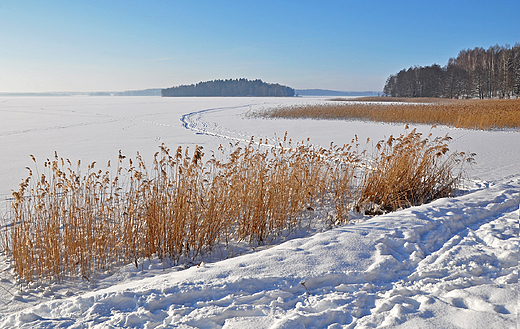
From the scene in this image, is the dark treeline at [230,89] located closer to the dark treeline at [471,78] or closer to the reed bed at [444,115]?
the dark treeline at [471,78]

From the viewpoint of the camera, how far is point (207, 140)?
1278 centimetres

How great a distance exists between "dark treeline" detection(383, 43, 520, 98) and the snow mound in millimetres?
60773

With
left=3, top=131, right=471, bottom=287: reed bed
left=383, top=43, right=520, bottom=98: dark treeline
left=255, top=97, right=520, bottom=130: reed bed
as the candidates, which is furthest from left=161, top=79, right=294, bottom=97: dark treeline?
left=3, top=131, right=471, bottom=287: reed bed

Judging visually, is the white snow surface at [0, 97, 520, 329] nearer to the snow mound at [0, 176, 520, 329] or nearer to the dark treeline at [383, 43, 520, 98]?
the snow mound at [0, 176, 520, 329]

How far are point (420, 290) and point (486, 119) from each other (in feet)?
56.0

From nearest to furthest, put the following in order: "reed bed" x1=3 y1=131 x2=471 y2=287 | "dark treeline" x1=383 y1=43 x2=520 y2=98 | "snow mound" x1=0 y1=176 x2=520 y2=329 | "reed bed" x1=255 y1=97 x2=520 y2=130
→ "snow mound" x1=0 y1=176 x2=520 y2=329
"reed bed" x1=3 y1=131 x2=471 y2=287
"reed bed" x1=255 y1=97 x2=520 y2=130
"dark treeline" x1=383 y1=43 x2=520 y2=98

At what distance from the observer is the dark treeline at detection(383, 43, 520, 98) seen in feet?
176

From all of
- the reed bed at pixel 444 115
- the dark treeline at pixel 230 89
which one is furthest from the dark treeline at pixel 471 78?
the dark treeline at pixel 230 89

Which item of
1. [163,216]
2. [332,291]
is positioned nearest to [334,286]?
[332,291]

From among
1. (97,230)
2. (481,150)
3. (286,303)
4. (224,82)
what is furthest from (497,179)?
(224,82)

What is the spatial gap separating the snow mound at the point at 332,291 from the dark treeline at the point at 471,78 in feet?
199

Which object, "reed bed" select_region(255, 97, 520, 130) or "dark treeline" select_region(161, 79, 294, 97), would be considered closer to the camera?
"reed bed" select_region(255, 97, 520, 130)

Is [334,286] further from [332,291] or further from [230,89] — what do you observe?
[230,89]

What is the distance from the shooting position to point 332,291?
259 centimetres
